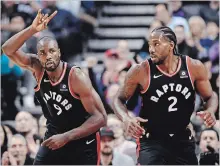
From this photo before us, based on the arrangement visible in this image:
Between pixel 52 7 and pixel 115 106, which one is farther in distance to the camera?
pixel 52 7

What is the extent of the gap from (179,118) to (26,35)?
173 centimetres

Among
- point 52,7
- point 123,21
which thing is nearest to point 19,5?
point 52,7

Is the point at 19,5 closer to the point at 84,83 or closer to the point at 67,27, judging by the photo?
the point at 67,27

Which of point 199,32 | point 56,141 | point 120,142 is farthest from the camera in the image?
point 199,32

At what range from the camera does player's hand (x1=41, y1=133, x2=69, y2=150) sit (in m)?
7.21

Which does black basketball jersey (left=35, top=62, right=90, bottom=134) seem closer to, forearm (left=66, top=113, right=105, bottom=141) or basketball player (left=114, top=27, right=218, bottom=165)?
forearm (left=66, top=113, right=105, bottom=141)

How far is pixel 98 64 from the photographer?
532 inches

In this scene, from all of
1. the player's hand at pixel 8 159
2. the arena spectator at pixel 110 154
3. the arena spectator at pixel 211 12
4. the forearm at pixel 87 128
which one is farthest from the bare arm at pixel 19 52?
the arena spectator at pixel 211 12

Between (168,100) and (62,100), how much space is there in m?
1.06

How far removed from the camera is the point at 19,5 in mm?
13344

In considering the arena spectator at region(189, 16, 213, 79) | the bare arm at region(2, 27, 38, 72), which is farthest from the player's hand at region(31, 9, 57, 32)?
the arena spectator at region(189, 16, 213, 79)

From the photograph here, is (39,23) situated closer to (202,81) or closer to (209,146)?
(202,81)

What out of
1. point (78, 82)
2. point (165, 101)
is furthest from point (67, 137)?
point (165, 101)

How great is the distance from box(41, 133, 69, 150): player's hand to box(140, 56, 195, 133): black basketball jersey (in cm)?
86
